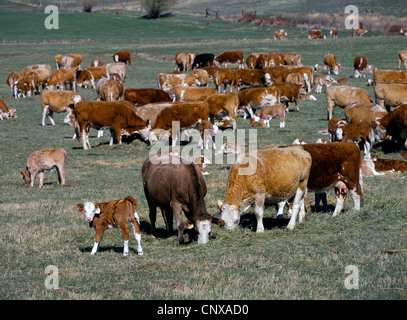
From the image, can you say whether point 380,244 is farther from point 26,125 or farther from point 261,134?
point 26,125

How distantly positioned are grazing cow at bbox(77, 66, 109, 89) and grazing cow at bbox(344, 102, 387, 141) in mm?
21809

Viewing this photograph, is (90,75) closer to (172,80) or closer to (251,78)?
(172,80)

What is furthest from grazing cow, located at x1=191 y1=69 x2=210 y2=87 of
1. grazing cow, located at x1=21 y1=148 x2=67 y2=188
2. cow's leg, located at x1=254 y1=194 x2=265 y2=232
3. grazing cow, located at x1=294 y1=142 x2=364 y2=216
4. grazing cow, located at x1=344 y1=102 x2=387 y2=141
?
cow's leg, located at x1=254 y1=194 x2=265 y2=232

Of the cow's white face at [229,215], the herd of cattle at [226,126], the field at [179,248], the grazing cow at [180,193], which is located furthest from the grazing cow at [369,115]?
the grazing cow at [180,193]

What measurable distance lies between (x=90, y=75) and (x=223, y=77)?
9473 mm

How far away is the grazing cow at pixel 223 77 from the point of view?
34.9 metres

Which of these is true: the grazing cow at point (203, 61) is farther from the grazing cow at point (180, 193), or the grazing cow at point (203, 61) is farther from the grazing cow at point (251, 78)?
the grazing cow at point (180, 193)

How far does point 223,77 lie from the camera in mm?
35031

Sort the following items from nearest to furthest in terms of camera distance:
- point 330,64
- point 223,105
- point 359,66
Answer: point 223,105, point 359,66, point 330,64

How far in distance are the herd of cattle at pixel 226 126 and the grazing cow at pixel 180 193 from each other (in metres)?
0.02

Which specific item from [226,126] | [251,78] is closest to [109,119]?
[226,126]

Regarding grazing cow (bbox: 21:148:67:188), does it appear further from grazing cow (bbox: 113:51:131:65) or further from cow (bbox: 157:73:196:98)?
grazing cow (bbox: 113:51:131:65)

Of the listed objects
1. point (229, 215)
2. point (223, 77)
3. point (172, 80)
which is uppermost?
point (223, 77)
